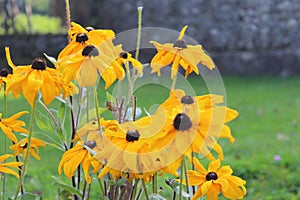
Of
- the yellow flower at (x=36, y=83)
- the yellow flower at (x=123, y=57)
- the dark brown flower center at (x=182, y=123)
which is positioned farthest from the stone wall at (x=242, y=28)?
the dark brown flower center at (x=182, y=123)

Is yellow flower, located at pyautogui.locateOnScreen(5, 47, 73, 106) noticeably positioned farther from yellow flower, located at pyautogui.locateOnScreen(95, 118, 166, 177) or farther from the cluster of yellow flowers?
yellow flower, located at pyautogui.locateOnScreen(95, 118, 166, 177)

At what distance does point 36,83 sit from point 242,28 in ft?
24.6

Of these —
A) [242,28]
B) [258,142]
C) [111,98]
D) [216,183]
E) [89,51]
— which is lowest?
[258,142]

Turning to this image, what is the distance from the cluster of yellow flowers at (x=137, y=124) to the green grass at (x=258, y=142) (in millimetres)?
590

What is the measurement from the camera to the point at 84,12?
9117 millimetres

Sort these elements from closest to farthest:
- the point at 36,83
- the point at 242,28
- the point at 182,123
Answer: the point at 182,123
the point at 36,83
the point at 242,28

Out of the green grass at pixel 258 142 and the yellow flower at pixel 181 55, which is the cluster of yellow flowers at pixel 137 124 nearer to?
the yellow flower at pixel 181 55

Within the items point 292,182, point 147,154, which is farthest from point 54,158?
point 147,154

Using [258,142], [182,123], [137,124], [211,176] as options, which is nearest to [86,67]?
[137,124]

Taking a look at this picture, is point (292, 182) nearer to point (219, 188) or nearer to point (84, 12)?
point (219, 188)

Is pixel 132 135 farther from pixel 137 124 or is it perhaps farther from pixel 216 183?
pixel 216 183

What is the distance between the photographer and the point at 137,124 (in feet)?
4.57

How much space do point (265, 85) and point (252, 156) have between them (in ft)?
11.6

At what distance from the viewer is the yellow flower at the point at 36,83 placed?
138 cm
